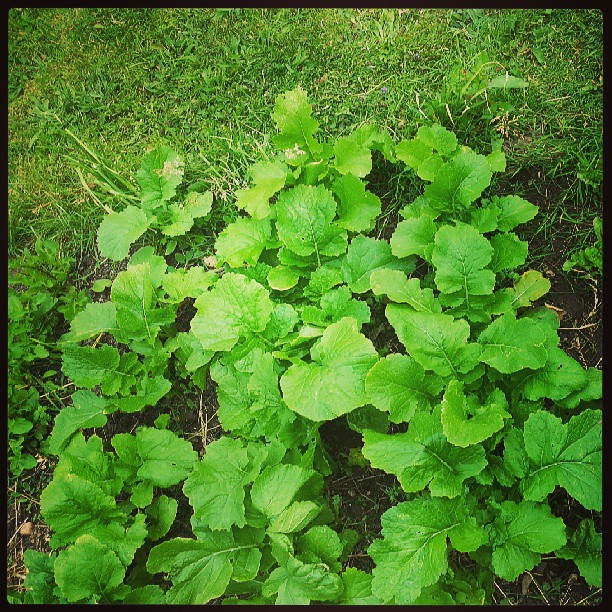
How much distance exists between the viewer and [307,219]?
262 centimetres

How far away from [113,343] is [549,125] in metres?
2.46

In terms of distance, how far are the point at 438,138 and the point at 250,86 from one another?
1081mm

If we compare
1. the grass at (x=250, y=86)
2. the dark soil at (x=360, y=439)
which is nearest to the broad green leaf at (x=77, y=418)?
the dark soil at (x=360, y=439)

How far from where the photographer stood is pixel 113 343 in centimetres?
299

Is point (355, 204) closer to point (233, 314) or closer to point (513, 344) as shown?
point (233, 314)

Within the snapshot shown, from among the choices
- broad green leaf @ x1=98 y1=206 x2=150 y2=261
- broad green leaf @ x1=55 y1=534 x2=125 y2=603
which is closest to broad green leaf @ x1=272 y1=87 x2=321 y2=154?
broad green leaf @ x1=98 y1=206 x2=150 y2=261

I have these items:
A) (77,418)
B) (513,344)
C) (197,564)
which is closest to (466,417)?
(513,344)

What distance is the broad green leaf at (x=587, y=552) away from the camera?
2338 millimetres

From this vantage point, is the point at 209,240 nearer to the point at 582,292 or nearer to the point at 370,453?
the point at 370,453

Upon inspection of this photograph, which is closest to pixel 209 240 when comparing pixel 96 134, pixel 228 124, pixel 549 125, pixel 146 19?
pixel 228 124

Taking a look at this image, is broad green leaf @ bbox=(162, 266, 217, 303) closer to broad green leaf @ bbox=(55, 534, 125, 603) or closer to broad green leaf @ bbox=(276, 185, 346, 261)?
broad green leaf @ bbox=(276, 185, 346, 261)

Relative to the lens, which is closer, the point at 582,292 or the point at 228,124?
the point at 582,292

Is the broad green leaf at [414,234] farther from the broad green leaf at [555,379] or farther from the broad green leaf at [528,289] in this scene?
the broad green leaf at [555,379]

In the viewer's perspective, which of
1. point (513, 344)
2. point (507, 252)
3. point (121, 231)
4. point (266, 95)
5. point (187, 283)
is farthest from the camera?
point (266, 95)
